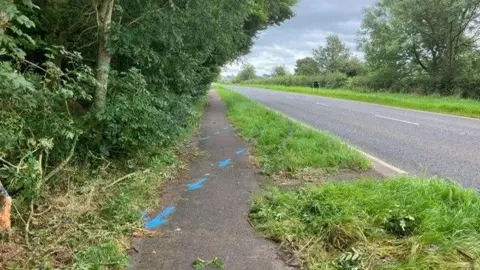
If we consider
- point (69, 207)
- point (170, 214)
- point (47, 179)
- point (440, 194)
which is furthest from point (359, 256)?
point (47, 179)

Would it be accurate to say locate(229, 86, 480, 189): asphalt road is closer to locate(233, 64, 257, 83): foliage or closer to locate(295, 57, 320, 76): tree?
locate(295, 57, 320, 76): tree

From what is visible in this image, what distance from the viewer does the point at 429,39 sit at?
2695 centimetres

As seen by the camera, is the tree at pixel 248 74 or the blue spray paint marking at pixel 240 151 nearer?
the blue spray paint marking at pixel 240 151

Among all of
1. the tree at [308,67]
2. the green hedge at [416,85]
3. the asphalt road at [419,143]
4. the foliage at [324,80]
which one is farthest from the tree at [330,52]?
the asphalt road at [419,143]

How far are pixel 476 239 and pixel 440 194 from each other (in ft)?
3.34

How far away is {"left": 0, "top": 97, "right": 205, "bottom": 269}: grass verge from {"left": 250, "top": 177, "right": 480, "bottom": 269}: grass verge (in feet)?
4.56

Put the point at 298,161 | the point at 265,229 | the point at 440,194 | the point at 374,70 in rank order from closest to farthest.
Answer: the point at 265,229 < the point at 440,194 < the point at 298,161 < the point at 374,70

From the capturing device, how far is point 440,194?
13.5 feet

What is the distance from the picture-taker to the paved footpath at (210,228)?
3234 millimetres

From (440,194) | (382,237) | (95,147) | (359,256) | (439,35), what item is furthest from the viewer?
(439,35)

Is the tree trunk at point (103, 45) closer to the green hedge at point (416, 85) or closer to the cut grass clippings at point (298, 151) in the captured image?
the cut grass clippings at point (298, 151)

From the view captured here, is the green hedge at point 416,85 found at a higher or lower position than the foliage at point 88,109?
lower

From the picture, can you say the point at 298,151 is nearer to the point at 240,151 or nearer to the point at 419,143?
the point at 240,151

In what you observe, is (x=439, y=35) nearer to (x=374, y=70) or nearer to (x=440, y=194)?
(x=374, y=70)
